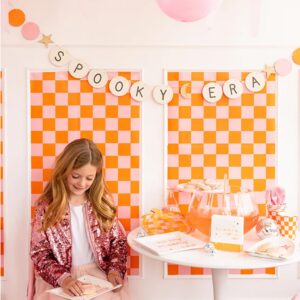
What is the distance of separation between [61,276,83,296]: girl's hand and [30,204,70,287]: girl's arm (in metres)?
0.04

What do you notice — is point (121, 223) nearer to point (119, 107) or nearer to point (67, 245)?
point (67, 245)

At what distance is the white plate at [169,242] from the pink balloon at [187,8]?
36.4 inches

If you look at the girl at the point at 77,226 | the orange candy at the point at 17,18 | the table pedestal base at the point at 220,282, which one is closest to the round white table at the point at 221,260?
the table pedestal base at the point at 220,282

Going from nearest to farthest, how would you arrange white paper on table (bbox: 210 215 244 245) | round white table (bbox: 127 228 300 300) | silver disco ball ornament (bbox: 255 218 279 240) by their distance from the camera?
1. round white table (bbox: 127 228 300 300)
2. white paper on table (bbox: 210 215 244 245)
3. silver disco ball ornament (bbox: 255 218 279 240)

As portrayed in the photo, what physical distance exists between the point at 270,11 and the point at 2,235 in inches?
69.2

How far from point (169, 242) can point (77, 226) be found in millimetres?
460

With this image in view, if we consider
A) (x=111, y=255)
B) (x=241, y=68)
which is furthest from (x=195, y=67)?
(x=111, y=255)

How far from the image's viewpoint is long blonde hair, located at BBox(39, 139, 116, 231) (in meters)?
2.09

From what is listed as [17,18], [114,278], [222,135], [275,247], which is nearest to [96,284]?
[114,278]

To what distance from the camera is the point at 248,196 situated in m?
1.94

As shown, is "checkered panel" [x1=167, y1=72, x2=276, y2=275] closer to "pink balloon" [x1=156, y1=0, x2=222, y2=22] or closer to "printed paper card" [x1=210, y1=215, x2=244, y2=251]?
"pink balloon" [x1=156, y1=0, x2=222, y2=22]

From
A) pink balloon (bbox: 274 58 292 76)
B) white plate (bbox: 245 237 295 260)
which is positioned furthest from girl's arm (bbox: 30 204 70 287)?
pink balloon (bbox: 274 58 292 76)

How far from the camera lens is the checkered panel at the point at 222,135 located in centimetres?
234

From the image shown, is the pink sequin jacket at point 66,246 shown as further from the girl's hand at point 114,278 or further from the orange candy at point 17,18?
the orange candy at point 17,18
